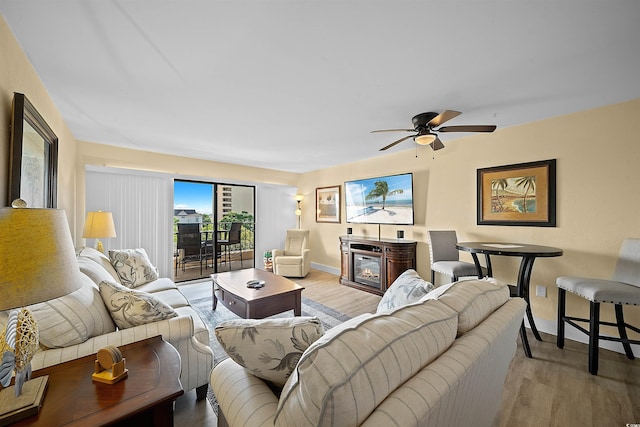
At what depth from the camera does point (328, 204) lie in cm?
542

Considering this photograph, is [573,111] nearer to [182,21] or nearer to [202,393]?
[182,21]

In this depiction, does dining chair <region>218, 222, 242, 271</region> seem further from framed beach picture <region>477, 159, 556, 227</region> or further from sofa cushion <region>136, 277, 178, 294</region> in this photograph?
framed beach picture <region>477, 159, 556, 227</region>

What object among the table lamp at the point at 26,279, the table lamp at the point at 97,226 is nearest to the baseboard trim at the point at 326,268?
the table lamp at the point at 97,226

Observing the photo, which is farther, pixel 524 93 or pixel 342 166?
pixel 342 166

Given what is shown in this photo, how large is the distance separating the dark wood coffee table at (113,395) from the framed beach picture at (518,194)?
350cm

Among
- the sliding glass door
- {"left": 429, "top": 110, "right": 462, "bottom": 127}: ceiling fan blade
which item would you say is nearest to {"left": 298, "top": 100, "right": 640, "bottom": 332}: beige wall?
{"left": 429, "top": 110, "right": 462, "bottom": 127}: ceiling fan blade

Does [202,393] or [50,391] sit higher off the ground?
[50,391]

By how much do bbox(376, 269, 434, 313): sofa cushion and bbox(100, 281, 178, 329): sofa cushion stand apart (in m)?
1.33

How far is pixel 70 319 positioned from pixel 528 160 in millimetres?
4119

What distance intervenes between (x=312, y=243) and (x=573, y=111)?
15.2 feet

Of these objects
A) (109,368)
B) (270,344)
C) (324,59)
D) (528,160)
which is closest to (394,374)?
(270,344)

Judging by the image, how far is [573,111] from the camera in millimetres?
2541

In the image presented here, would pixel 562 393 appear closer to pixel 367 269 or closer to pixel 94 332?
pixel 367 269

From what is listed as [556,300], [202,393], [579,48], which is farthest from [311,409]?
[556,300]
